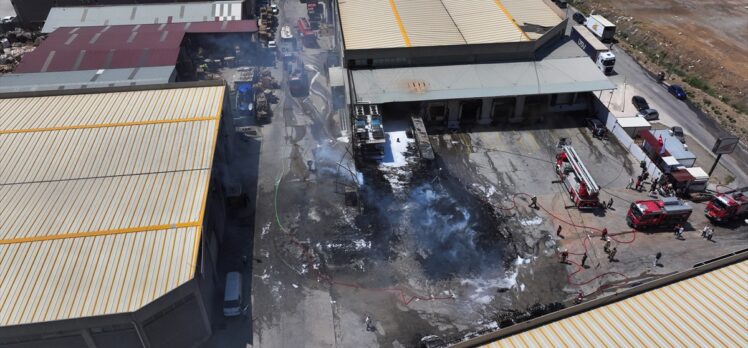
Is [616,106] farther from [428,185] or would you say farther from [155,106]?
[155,106]

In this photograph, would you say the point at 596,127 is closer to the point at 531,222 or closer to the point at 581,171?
the point at 581,171

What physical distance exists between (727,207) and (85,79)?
189 ft

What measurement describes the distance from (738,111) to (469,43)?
3005 centimetres

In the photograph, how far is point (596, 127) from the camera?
160ft

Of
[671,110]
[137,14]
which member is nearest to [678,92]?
[671,110]

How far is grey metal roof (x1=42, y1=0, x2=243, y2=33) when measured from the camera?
199ft

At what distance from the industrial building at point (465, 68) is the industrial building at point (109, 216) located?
17093 millimetres

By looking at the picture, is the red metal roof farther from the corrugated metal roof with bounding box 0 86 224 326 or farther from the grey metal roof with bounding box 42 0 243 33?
the corrugated metal roof with bounding box 0 86 224 326

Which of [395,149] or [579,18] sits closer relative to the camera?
[395,149]

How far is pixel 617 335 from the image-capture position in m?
22.5

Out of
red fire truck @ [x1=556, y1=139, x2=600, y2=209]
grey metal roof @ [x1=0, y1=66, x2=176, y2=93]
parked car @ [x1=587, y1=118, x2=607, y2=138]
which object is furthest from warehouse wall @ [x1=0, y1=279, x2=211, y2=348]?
parked car @ [x1=587, y1=118, x2=607, y2=138]

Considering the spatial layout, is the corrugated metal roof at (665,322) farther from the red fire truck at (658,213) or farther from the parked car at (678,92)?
the parked car at (678,92)

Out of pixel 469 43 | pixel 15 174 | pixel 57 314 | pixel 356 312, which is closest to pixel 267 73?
A: pixel 469 43

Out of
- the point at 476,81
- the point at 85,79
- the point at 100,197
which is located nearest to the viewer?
the point at 100,197
